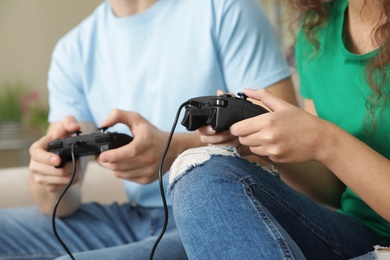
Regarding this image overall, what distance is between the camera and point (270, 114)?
31.4 inches

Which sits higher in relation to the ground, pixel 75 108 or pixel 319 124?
pixel 319 124

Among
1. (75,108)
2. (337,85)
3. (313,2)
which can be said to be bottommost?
(75,108)

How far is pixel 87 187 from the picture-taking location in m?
1.56

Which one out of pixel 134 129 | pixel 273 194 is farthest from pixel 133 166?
pixel 273 194

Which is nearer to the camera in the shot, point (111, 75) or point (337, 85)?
point (337, 85)

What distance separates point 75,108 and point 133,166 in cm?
41

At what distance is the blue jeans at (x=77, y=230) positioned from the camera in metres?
1.23

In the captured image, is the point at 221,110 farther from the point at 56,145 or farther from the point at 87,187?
the point at 87,187

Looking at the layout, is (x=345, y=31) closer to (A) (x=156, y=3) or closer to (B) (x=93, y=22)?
(A) (x=156, y=3)

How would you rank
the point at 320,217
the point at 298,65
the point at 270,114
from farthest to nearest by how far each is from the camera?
the point at 298,65
the point at 320,217
the point at 270,114

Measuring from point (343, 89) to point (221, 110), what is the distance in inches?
11.5

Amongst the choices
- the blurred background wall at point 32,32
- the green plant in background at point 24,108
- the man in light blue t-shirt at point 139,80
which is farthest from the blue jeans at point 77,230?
the blurred background wall at point 32,32

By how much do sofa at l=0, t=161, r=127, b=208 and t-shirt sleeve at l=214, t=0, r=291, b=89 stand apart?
459 mm

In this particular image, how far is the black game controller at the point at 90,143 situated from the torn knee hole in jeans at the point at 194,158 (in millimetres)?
225
